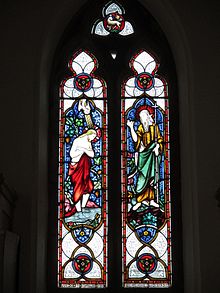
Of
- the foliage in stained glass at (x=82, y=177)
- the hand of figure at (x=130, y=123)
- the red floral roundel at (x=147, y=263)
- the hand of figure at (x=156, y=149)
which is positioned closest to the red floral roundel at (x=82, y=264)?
the foliage in stained glass at (x=82, y=177)

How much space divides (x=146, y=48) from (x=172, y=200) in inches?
67.9

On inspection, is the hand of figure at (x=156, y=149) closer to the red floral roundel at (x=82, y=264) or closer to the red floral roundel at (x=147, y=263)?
the red floral roundel at (x=147, y=263)

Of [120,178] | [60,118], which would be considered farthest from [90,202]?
[60,118]

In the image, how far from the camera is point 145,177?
8.72m

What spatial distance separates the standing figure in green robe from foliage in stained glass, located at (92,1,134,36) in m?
0.93

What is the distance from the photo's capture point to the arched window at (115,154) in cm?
847

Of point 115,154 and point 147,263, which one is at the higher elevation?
point 115,154

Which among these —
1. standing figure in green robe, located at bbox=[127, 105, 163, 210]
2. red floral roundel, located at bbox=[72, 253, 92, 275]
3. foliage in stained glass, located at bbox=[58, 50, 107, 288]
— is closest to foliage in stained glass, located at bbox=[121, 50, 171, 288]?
standing figure in green robe, located at bbox=[127, 105, 163, 210]

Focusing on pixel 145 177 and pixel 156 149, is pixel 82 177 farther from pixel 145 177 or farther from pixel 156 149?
pixel 156 149

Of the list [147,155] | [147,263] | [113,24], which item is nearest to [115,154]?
[147,155]

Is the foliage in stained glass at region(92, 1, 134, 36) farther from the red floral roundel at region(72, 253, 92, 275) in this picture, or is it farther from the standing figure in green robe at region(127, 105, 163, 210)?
the red floral roundel at region(72, 253, 92, 275)

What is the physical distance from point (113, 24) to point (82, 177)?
1.78 m
